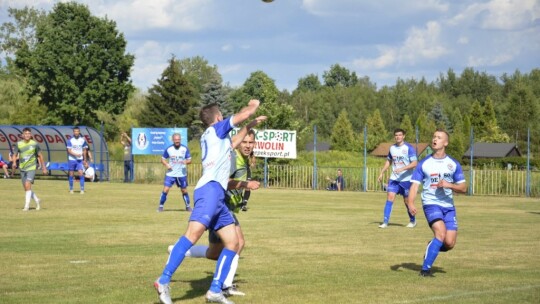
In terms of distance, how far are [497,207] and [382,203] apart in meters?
4.47

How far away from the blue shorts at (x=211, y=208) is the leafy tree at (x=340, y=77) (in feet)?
583

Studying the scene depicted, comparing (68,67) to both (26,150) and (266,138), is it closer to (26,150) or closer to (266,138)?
(266,138)

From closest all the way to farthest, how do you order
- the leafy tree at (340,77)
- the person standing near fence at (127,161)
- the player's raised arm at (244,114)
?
1. the player's raised arm at (244,114)
2. the person standing near fence at (127,161)
3. the leafy tree at (340,77)

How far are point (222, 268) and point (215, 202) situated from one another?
812 mm

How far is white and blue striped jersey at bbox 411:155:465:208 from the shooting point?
1262 centimetres

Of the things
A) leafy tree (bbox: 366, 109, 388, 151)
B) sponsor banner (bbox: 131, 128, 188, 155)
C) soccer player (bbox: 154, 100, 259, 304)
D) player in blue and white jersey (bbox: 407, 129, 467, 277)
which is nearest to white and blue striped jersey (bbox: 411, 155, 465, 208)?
player in blue and white jersey (bbox: 407, 129, 467, 277)

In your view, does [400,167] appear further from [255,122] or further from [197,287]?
[255,122]

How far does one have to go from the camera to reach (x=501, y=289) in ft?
34.9

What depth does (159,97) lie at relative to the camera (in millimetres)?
98625

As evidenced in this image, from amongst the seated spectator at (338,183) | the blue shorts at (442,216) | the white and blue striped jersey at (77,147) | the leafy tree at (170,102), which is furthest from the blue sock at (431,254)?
the leafy tree at (170,102)

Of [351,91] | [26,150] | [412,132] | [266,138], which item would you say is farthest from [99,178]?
[351,91]

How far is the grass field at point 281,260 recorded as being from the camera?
10250 millimetres

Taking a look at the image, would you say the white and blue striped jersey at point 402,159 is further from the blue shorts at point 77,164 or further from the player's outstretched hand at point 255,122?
the blue shorts at point 77,164

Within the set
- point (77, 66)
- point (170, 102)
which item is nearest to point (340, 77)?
point (170, 102)
